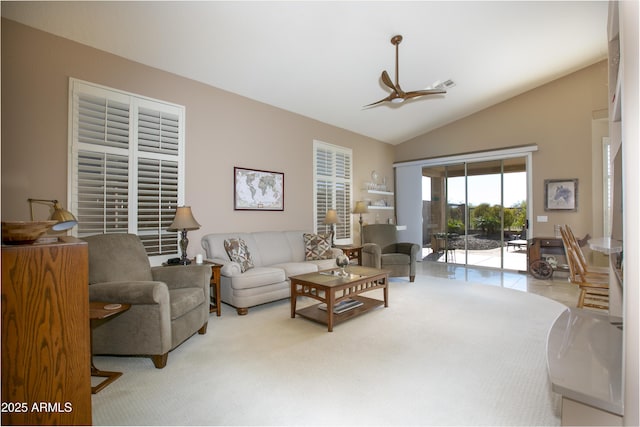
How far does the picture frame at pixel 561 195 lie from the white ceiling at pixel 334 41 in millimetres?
1962

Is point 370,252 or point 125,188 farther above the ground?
point 125,188

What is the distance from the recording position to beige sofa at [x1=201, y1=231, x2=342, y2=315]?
3562 millimetres

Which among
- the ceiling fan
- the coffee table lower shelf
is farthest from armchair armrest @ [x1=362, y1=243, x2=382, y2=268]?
the ceiling fan

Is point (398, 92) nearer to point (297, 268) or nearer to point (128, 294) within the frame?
point (297, 268)

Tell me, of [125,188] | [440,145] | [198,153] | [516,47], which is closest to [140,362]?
[125,188]

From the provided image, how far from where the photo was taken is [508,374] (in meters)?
2.22

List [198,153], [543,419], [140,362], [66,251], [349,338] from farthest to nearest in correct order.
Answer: [198,153], [349,338], [140,362], [543,419], [66,251]

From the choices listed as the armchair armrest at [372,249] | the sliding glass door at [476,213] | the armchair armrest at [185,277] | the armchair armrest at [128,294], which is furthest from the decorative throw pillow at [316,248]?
the sliding glass door at [476,213]

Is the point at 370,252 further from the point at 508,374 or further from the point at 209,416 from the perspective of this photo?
the point at 209,416

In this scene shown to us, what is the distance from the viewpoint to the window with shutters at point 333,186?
580 centimetres

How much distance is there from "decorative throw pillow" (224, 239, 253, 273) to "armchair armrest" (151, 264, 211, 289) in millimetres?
764

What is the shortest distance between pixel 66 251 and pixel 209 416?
4.10ft

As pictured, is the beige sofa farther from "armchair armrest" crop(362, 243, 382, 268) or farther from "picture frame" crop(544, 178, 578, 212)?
"picture frame" crop(544, 178, 578, 212)

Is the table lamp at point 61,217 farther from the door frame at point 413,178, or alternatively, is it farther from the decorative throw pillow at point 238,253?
the door frame at point 413,178
